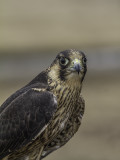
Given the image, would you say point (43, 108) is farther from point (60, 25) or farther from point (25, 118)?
point (60, 25)

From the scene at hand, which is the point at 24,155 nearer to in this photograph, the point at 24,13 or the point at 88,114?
the point at 88,114

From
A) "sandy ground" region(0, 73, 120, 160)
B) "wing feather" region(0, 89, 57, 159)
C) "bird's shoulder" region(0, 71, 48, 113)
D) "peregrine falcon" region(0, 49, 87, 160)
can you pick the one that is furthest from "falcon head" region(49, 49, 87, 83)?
"sandy ground" region(0, 73, 120, 160)

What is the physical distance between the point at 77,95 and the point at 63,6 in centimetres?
904

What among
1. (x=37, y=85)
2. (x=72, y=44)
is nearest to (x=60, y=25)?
(x=72, y=44)

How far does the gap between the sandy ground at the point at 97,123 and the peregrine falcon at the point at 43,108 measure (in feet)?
16.4

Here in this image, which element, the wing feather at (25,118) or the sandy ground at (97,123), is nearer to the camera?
the wing feather at (25,118)

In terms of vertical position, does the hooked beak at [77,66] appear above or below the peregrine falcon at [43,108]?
above

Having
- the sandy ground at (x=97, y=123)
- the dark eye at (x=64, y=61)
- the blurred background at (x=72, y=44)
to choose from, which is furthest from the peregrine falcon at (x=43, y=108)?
the blurred background at (x=72, y=44)

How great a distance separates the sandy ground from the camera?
1308cm

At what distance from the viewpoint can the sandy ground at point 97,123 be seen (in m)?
13.1

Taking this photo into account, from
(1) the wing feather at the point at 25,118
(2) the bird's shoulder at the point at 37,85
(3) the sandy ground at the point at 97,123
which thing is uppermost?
(2) the bird's shoulder at the point at 37,85

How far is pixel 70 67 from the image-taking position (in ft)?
24.7

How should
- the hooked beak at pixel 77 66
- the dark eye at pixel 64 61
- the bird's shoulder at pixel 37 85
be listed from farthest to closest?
the bird's shoulder at pixel 37 85
the dark eye at pixel 64 61
the hooked beak at pixel 77 66

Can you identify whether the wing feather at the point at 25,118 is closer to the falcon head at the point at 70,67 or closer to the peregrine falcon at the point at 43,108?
the peregrine falcon at the point at 43,108
